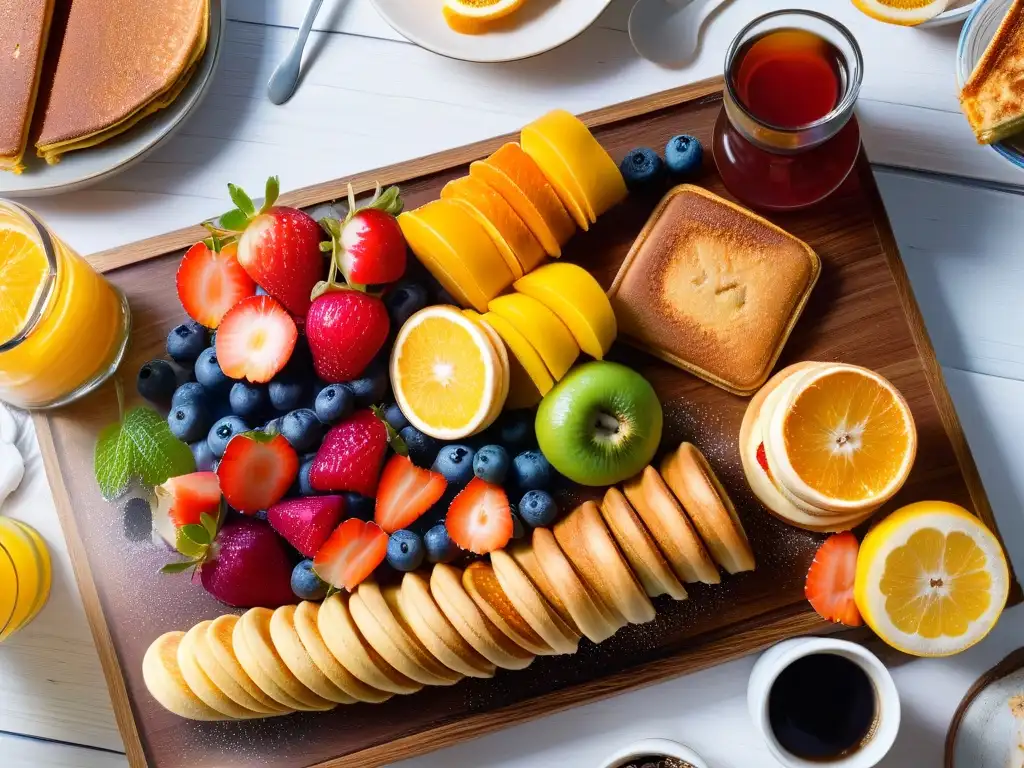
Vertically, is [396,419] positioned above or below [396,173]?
below

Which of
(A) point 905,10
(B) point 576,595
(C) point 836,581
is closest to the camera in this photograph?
(B) point 576,595

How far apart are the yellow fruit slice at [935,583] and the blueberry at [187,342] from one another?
1226 millimetres

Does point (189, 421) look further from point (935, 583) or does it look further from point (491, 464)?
point (935, 583)

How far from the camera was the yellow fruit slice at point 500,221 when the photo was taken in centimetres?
152

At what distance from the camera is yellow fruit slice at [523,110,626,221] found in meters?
1.53

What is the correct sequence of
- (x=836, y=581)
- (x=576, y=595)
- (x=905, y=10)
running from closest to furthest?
1. (x=576, y=595)
2. (x=836, y=581)
3. (x=905, y=10)

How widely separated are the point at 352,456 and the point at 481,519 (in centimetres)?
25

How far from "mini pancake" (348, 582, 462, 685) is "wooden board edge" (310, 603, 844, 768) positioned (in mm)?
134

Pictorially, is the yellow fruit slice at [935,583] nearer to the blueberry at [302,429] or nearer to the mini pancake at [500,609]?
the mini pancake at [500,609]

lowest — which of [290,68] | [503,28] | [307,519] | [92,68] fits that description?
[307,519]

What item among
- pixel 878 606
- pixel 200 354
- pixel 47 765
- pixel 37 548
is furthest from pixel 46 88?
pixel 878 606

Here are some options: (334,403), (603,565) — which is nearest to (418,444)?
(334,403)

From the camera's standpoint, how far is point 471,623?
1.44 meters

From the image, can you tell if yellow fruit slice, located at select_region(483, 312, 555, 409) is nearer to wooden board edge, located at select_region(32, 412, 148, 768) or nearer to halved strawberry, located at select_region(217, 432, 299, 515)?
halved strawberry, located at select_region(217, 432, 299, 515)
